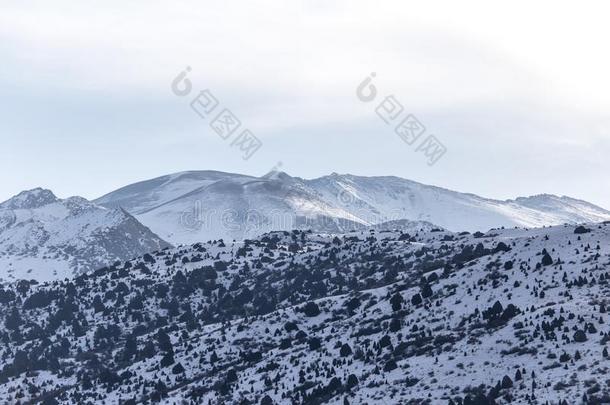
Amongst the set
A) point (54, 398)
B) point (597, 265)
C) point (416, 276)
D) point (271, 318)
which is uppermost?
point (54, 398)

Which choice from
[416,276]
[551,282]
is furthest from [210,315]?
[551,282]

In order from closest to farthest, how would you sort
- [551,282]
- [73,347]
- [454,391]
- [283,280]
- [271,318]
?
[454,391], [551,282], [271,318], [73,347], [283,280]

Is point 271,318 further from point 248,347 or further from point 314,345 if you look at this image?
point 314,345

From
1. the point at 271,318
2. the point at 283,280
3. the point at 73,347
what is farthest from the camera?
the point at 283,280

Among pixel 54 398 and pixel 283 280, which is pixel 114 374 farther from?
pixel 283 280

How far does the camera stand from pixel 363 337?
12744cm

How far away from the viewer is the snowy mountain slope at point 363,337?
307 feet

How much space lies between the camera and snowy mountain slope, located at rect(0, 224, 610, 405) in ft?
307

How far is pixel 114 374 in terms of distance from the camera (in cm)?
14750

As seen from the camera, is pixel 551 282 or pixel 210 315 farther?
pixel 210 315

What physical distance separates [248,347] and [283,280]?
5286 centimetres

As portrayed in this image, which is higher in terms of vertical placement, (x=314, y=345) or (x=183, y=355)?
(x=183, y=355)

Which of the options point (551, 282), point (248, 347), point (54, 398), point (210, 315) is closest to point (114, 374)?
point (54, 398)

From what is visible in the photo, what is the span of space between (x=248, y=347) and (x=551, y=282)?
52.1m
